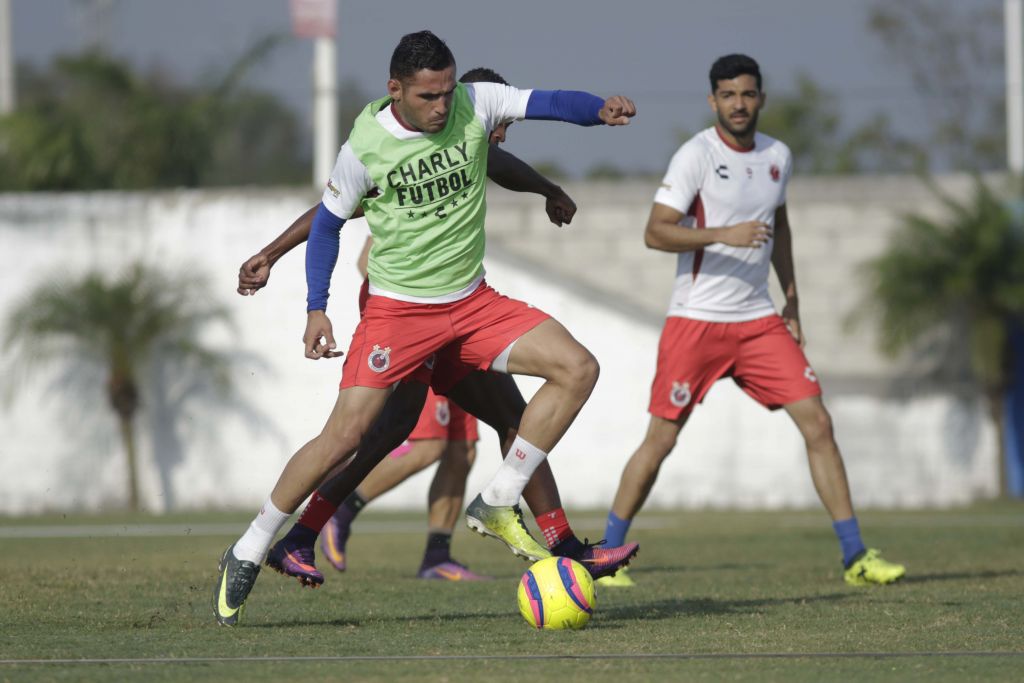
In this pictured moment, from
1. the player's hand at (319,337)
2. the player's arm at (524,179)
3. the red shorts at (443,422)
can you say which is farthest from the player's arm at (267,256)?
the red shorts at (443,422)

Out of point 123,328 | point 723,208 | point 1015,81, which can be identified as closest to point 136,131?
point 123,328

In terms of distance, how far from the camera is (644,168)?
65.5 ft

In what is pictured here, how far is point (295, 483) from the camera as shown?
618 cm

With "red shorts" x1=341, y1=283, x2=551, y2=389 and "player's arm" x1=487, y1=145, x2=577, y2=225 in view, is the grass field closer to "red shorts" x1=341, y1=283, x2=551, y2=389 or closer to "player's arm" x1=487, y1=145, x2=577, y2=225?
"red shorts" x1=341, y1=283, x2=551, y2=389

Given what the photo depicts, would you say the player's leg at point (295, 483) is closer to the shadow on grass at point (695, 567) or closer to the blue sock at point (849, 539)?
the blue sock at point (849, 539)

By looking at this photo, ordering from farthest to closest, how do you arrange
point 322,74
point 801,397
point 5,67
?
point 5,67, point 322,74, point 801,397

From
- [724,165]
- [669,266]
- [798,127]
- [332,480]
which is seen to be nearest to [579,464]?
[669,266]

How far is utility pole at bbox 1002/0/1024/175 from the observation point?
2097 cm

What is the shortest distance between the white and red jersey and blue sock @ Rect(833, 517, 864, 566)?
1228mm

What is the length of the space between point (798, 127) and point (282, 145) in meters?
12.6

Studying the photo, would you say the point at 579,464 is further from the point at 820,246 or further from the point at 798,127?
the point at 798,127

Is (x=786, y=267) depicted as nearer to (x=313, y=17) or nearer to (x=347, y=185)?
(x=347, y=185)

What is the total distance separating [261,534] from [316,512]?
0.38 meters

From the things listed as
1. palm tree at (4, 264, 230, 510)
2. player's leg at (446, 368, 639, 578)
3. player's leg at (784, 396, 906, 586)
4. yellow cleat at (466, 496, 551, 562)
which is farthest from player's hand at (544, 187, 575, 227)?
palm tree at (4, 264, 230, 510)
